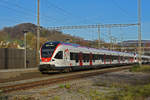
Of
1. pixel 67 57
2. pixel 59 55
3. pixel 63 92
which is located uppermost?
pixel 59 55

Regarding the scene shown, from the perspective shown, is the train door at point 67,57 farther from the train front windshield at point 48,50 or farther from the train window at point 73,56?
the train front windshield at point 48,50

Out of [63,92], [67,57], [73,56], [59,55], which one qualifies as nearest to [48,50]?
[59,55]

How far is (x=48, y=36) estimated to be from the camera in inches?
2265

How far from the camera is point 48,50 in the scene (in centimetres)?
2086

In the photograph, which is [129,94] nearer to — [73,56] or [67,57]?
[67,57]

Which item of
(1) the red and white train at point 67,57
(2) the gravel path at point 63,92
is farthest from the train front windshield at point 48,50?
(2) the gravel path at point 63,92

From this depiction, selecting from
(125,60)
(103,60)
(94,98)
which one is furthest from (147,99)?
(125,60)

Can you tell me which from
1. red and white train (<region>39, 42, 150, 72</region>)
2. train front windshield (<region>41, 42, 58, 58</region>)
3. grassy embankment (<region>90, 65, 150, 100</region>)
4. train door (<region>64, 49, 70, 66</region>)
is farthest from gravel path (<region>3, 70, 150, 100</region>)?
train door (<region>64, 49, 70, 66</region>)

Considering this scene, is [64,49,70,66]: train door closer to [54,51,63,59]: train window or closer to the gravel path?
[54,51,63,59]: train window

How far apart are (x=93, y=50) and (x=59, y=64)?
35.3 feet

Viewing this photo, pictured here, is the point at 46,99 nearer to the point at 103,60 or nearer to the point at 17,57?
the point at 17,57

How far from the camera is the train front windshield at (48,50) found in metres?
20.6

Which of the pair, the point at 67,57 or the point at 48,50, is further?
the point at 67,57

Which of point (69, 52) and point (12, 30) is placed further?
point (12, 30)
